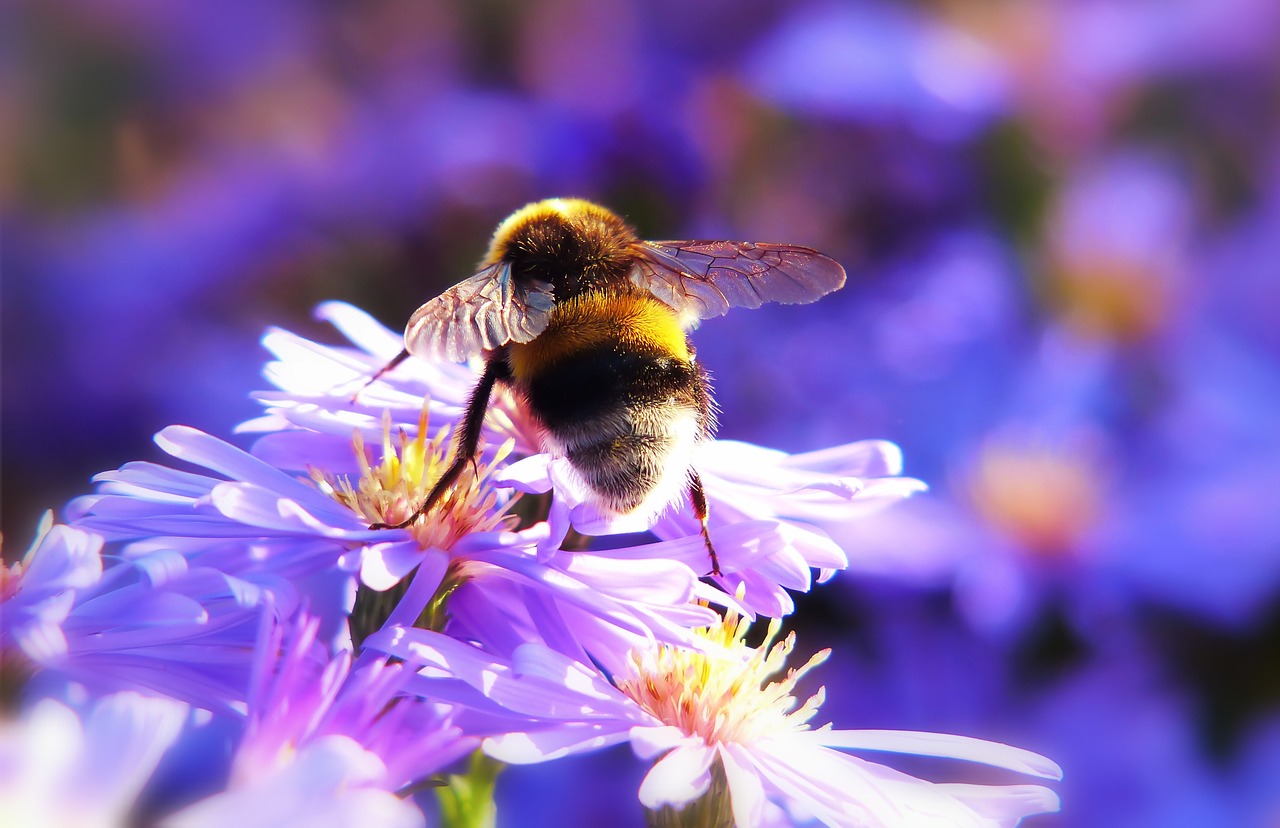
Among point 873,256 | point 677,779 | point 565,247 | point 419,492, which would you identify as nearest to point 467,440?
point 419,492

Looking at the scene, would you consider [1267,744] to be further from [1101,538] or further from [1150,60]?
[1150,60]

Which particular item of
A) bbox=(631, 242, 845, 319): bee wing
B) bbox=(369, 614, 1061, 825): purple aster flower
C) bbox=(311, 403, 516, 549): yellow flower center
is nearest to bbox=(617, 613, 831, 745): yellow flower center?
bbox=(369, 614, 1061, 825): purple aster flower

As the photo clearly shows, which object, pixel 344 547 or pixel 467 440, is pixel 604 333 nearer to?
pixel 467 440

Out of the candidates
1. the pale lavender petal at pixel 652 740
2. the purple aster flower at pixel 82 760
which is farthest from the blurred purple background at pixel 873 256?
the purple aster flower at pixel 82 760

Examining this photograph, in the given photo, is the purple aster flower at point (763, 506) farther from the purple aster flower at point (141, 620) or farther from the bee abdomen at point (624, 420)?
the purple aster flower at point (141, 620)

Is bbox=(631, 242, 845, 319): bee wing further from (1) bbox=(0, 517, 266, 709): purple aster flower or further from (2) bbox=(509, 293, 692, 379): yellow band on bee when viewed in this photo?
(1) bbox=(0, 517, 266, 709): purple aster flower

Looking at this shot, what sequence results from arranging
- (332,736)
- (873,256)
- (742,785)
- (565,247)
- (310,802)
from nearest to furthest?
(310,802), (332,736), (742,785), (565,247), (873,256)

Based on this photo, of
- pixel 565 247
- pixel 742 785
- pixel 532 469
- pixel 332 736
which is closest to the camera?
pixel 332 736

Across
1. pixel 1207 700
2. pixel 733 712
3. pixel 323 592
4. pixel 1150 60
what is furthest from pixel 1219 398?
pixel 323 592
